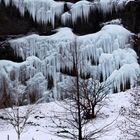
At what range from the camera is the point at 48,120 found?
28.9 metres

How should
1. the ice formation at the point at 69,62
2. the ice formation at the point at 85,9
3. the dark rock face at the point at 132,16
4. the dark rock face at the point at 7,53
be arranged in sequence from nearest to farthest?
the ice formation at the point at 69,62 → the dark rock face at the point at 7,53 → the dark rock face at the point at 132,16 → the ice formation at the point at 85,9

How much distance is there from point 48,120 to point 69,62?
622 centimetres

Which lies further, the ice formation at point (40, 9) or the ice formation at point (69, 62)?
the ice formation at point (40, 9)

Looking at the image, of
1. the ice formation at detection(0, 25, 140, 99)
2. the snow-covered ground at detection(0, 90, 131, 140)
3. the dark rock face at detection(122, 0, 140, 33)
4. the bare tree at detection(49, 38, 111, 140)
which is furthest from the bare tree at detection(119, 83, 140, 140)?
the dark rock face at detection(122, 0, 140, 33)

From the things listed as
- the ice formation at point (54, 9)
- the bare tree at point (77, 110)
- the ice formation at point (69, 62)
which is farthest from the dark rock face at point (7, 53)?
the bare tree at point (77, 110)

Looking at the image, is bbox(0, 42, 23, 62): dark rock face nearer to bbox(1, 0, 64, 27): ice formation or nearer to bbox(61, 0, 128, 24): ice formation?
bbox(1, 0, 64, 27): ice formation

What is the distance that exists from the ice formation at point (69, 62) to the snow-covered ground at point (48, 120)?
225 cm

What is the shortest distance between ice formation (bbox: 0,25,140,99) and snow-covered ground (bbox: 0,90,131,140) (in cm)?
225

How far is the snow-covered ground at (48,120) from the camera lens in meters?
26.1

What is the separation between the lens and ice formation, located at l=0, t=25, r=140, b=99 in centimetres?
3338

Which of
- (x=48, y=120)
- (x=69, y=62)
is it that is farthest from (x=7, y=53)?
(x=48, y=120)

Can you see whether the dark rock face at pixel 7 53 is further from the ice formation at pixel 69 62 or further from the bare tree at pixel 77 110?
the bare tree at pixel 77 110

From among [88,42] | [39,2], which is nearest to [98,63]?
[88,42]

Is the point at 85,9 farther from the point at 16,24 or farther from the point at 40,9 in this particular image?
the point at 16,24
